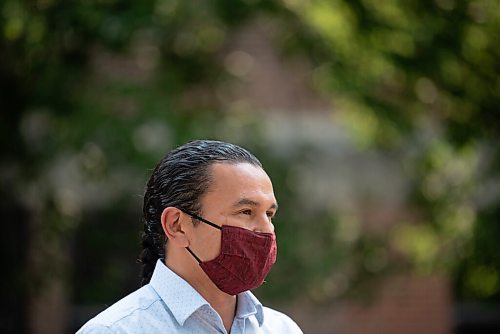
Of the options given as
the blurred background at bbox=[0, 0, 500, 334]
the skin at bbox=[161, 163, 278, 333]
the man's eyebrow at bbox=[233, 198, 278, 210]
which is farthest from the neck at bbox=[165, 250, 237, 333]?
the blurred background at bbox=[0, 0, 500, 334]

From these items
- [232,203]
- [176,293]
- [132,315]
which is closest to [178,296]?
[176,293]

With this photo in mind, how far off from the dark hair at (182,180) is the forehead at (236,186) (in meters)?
0.02

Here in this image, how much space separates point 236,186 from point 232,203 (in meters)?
0.05

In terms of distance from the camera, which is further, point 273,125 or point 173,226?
point 273,125

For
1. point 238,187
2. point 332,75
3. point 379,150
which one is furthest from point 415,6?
point 238,187

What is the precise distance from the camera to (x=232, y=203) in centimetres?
293

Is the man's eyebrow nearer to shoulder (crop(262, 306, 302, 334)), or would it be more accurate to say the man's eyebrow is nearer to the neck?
the neck

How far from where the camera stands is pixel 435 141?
7906 mm

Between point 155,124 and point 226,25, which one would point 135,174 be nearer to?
point 155,124

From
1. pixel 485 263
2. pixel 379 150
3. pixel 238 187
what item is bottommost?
pixel 485 263

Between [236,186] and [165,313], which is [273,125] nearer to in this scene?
[236,186]

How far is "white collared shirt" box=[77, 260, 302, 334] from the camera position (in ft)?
9.11

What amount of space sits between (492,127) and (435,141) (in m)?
0.46

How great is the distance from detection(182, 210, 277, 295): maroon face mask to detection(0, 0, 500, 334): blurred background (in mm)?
3651
